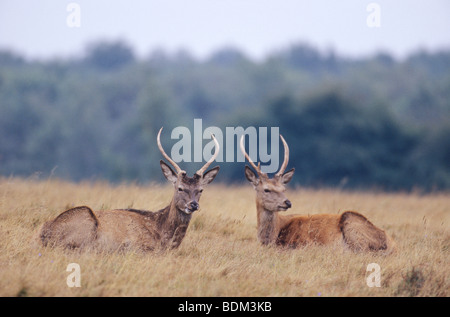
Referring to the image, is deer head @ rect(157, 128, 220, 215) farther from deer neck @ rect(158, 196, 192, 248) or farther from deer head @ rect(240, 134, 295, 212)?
deer head @ rect(240, 134, 295, 212)

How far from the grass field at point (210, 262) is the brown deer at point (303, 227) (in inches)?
10.4

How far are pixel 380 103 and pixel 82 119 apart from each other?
60.8 ft

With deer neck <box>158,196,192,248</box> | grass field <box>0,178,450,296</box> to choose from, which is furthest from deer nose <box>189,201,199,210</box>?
grass field <box>0,178,450,296</box>

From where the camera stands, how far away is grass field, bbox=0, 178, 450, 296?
21.0ft

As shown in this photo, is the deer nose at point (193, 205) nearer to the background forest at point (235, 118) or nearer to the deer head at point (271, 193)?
the deer head at point (271, 193)

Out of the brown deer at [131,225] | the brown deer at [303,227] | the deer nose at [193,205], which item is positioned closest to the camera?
the brown deer at [131,225]

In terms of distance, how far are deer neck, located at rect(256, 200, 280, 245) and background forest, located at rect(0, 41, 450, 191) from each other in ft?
45.3

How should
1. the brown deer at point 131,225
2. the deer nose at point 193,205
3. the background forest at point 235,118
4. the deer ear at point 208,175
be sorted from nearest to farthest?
the brown deer at point 131,225
the deer nose at point 193,205
the deer ear at point 208,175
the background forest at point 235,118

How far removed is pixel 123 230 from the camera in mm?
7922

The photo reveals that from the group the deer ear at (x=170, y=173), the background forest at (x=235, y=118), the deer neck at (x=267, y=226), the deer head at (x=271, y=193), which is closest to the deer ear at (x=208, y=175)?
the deer ear at (x=170, y=173)

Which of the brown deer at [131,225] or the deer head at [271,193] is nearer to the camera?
the brown deer at [131,225]

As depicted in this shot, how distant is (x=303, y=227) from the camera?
8.95 meters

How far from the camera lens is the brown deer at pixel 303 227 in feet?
27.9
